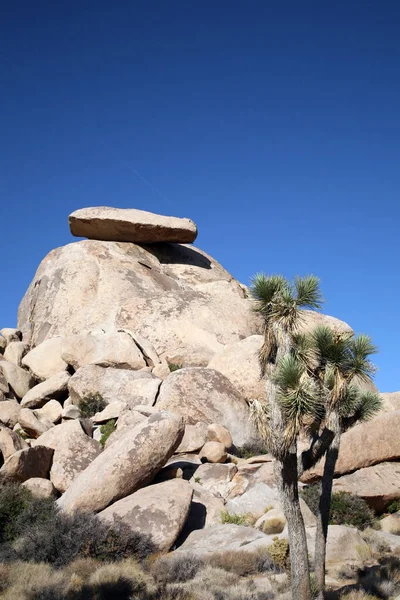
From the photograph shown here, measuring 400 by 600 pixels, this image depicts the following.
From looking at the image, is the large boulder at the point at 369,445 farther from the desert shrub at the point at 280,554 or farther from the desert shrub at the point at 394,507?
the desert shrub at the point at 280,554

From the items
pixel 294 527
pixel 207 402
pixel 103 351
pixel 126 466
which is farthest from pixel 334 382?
pixel 103 351

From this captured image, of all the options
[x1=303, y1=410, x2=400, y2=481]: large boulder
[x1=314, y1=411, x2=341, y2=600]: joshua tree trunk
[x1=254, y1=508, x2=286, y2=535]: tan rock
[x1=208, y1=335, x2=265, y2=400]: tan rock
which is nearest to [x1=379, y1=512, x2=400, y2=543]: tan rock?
[x1=303, y1=410, x2=400, y2=481]: large boulder

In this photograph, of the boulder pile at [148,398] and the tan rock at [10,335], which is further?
the tan rock at [10,335]

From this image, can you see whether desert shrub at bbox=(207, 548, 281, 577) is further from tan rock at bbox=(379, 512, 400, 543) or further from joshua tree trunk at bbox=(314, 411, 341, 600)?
tan rock at bbox=(379, 512, 400, 543)

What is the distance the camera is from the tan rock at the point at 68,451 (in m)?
17.3

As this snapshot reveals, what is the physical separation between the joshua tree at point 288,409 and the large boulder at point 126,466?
504 centimetres

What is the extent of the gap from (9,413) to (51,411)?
1.56 meters

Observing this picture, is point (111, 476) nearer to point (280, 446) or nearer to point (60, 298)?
point (280, 446)

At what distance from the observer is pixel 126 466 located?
15.3 m

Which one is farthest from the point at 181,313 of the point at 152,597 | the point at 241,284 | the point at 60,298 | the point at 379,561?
the point at 152,597

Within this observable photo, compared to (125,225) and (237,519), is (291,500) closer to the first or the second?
(237,519)

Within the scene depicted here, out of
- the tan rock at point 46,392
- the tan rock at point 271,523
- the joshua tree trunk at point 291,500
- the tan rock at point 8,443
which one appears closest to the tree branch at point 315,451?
the joshua tree trunk at point 291,500

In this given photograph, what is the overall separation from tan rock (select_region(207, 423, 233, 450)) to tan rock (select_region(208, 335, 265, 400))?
351cm

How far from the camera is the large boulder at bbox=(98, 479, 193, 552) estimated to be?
1378cm
